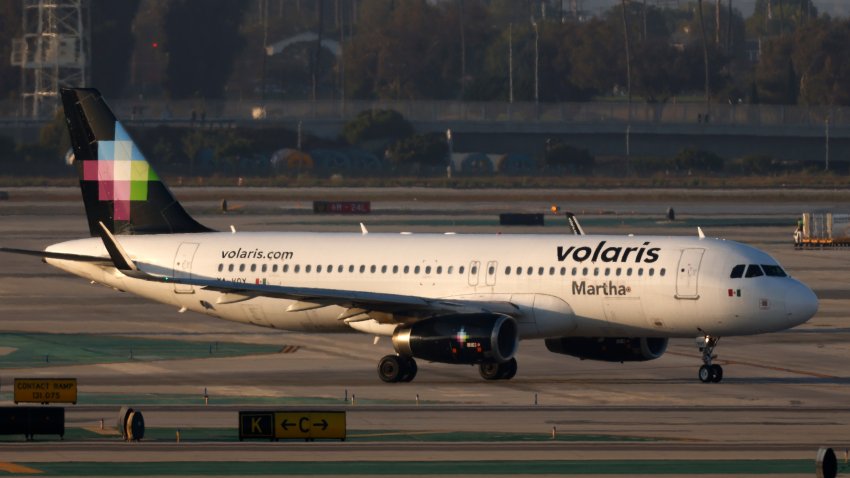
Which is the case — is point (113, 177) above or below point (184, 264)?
above

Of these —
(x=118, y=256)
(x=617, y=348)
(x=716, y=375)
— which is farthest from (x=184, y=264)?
(x=716, y=375)

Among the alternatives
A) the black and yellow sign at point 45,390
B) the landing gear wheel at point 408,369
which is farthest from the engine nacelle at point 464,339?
the black and yellow sign at point 45,390

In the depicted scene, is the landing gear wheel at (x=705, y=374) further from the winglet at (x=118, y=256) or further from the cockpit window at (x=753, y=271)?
the winglet at (x=118, y=256)

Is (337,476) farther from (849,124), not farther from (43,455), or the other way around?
(849,124)

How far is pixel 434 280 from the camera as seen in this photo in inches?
1905

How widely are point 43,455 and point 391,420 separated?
28.6ft

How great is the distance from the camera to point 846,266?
8675cm

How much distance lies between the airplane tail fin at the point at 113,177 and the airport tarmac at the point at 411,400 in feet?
13.4

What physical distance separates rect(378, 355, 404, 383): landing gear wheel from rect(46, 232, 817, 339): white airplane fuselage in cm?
150

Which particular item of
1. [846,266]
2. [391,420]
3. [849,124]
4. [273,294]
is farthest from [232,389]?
[849,124]

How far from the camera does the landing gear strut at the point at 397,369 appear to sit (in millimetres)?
46469

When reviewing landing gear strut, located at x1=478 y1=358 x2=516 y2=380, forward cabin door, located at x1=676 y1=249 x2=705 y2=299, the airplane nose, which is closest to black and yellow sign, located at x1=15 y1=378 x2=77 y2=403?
landing gear strut, located at x1=478 y1=358 x2=516 y2=380

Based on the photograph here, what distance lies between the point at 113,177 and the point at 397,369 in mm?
12480

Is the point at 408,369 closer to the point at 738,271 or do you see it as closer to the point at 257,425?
the point at 738,271
